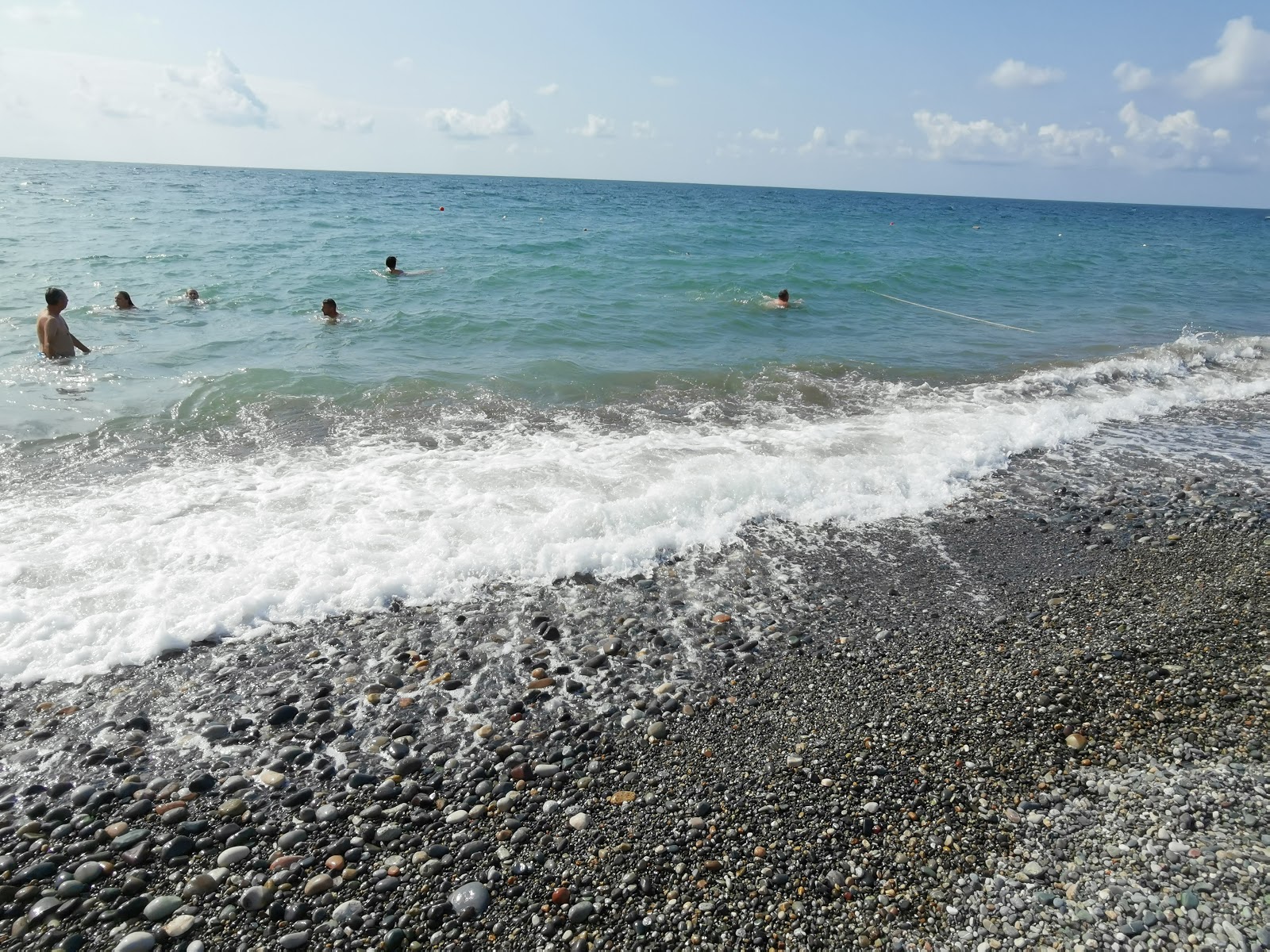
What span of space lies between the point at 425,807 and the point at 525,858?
29.9 inches

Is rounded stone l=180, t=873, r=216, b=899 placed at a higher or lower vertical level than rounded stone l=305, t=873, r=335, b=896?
lower

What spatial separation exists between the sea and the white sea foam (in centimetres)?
4

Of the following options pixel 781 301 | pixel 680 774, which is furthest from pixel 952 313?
pixel 680 774

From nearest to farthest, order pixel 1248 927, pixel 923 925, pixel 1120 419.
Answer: pixel 1248 927
pixel 923 925
pixel 1120 419

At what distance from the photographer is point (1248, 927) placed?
3.08 meters

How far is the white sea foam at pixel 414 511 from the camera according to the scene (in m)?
5.97

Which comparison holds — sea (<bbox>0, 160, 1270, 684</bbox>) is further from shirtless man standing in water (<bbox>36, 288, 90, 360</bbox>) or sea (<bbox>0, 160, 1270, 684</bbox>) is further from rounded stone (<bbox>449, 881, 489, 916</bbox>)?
rounded stone (<bbox>449, 881, 489, 916</bbox>)

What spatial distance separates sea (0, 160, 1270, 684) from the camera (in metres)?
6.66

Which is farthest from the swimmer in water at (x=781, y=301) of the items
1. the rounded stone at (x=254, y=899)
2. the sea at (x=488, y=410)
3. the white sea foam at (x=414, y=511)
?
the rounded stone at (x=254, y=899)

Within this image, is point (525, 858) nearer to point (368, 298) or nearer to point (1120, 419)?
point (1120, 419)

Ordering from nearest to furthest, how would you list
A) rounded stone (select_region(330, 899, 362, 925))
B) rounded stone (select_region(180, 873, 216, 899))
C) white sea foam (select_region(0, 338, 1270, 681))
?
rounded stone (select_region(330, 899, 362, 925))
rounded stone (select_region(180, 873, 216, 899))
white sea foam (select_region(0, 338, 1270, 681))

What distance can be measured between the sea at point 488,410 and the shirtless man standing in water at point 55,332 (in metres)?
0.39

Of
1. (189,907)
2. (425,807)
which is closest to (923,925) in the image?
(425,807)

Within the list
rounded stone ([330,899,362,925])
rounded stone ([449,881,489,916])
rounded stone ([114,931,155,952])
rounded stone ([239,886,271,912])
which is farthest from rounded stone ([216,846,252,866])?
rounded stone ([449,881,489,916])
